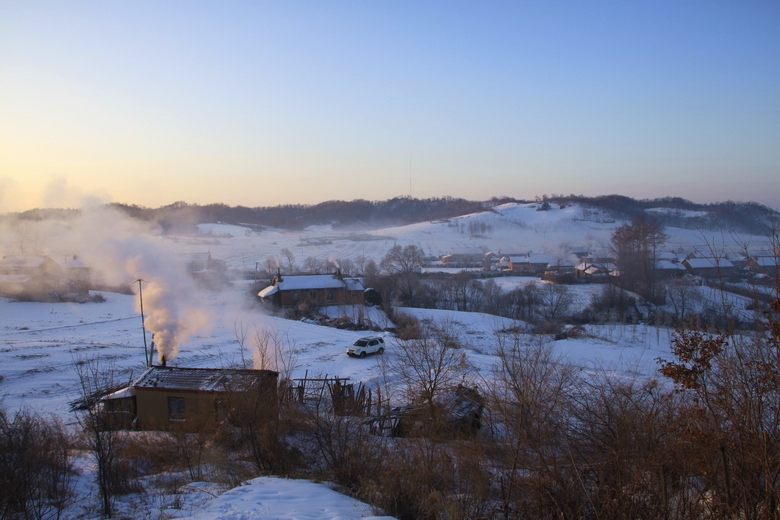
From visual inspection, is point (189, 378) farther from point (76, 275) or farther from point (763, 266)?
point (76, 275)

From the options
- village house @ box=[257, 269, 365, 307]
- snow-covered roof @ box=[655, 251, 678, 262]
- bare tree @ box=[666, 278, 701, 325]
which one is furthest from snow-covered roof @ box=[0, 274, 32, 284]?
snow-covered roof @ box=[655, 251, 678, 262]

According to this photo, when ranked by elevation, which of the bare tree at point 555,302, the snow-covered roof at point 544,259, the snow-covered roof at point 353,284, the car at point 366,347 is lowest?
the bare tree at point 555,302

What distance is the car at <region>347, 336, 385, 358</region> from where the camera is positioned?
75.1 ft

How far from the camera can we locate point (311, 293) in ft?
125

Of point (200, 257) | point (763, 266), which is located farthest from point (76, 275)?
point (763, 266)

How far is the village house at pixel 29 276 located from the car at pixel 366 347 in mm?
28459

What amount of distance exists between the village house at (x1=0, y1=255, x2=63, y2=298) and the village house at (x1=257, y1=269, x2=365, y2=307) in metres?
17.2

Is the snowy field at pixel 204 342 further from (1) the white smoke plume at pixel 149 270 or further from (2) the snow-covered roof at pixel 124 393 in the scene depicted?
(2) the snow-covered roof at pixel 124 393

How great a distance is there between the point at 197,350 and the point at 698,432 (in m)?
23.6

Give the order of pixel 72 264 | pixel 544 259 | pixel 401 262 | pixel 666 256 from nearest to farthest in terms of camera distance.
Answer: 1. pixel 72 264
2. pixel 401 262
3. pixel 666 256
4. pixel 544 259

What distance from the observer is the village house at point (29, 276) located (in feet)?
121

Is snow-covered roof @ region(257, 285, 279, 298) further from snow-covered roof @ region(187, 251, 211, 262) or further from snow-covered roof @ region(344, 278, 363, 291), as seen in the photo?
snow-covered roof @ region(187, 251, 211, 262)

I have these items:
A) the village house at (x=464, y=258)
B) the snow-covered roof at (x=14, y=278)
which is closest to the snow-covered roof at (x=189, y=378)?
the snow-covered roof at (x=14, y=278)

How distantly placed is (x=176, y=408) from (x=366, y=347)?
11393 mm
